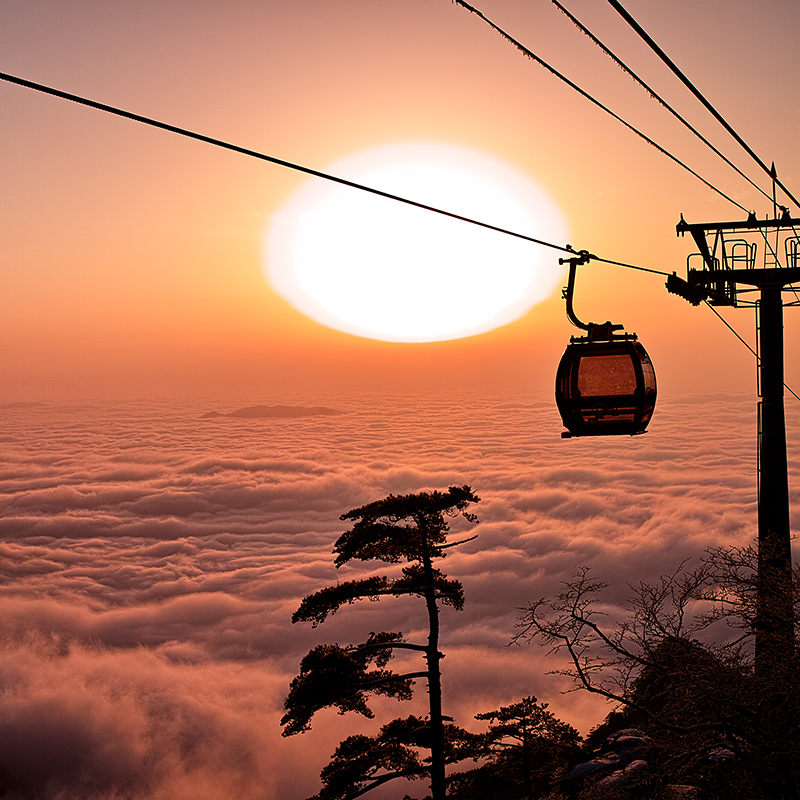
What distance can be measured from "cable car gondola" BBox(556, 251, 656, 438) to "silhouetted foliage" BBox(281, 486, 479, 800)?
24.0 feet

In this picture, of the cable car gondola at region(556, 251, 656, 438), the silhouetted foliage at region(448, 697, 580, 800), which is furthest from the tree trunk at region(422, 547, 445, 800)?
the cable car gondola at region(556, 251, 656, 438)

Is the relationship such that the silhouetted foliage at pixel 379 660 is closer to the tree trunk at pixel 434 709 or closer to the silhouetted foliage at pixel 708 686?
the tree trunk at pixel 434 709

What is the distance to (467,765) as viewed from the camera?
106 meters

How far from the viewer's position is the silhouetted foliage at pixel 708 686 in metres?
11.0

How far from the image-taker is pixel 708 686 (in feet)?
38.5

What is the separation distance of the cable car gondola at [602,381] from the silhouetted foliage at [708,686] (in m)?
3.18

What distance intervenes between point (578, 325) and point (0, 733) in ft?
594

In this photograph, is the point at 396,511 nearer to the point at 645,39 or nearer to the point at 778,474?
the point at 778,474

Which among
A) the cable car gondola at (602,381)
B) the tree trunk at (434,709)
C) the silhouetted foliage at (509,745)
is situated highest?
the cable car gondola at (602,381)

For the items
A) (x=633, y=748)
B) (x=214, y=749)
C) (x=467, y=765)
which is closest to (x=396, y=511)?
(x=633, y=748)

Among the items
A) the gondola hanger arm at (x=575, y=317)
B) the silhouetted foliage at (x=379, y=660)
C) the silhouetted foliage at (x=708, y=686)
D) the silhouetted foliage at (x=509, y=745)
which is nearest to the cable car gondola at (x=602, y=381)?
the gondola hanger arm at (x=575, y=317)

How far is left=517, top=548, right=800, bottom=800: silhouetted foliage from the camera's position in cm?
1096

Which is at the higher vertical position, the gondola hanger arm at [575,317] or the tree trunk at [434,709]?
the gondola hanger arm at [575,317]

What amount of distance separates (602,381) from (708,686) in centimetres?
612
